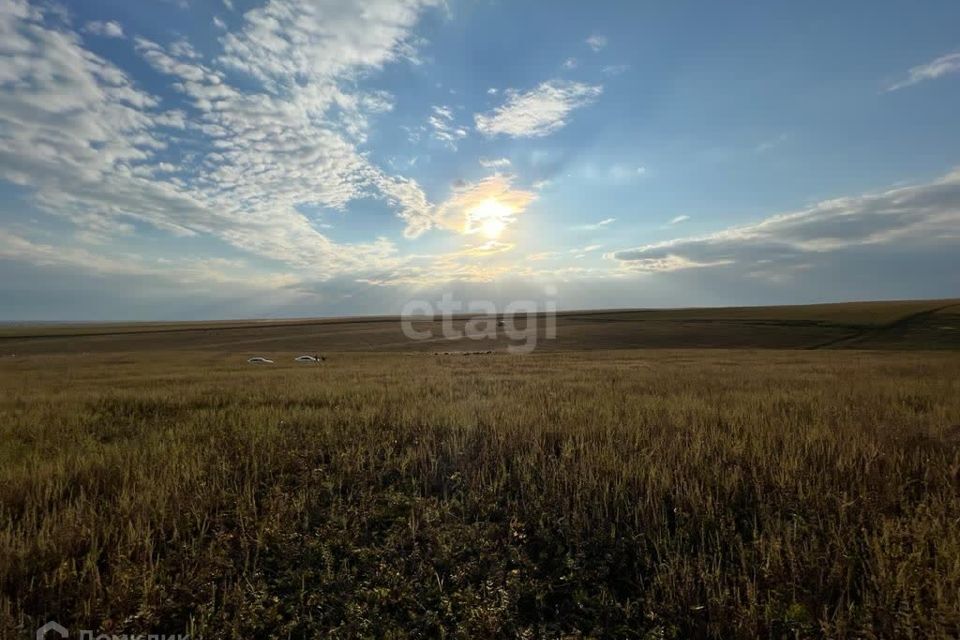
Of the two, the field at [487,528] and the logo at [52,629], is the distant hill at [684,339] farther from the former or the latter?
the logo at [52,629]

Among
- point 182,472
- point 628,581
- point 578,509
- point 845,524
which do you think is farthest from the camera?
point 182,472

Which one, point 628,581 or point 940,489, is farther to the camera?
point 940,489

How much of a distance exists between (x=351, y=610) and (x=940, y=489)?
5.98 m

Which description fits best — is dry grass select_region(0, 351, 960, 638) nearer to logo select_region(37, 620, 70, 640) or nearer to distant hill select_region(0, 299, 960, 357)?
logo select_region(37, 620, 70, 640)

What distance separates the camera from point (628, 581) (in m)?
3.42

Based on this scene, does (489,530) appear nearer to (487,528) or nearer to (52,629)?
(487,528)

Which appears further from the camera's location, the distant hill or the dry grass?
the distant hill

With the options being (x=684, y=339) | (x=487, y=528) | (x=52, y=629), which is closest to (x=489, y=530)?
(x=487, y=528)

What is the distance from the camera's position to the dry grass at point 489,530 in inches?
118

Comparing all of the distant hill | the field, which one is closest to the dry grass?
the field

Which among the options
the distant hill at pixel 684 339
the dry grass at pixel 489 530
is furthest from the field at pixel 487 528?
the distant hill at pixel 684 339

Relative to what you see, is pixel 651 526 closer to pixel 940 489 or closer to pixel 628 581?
pixel 628 581

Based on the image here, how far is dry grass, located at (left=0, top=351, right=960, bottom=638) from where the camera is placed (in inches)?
118

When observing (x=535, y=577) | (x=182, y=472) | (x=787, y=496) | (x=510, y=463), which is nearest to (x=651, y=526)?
(x=535, y=577)
